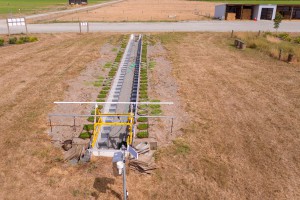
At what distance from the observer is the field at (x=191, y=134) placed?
8641mm

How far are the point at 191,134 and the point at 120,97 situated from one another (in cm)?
597

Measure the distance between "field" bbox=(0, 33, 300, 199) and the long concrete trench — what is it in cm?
125

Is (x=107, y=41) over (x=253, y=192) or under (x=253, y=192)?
over

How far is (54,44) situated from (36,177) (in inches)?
989

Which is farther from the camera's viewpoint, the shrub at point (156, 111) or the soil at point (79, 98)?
the shrub at point (156, 111)

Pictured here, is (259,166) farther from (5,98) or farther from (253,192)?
(5,98)

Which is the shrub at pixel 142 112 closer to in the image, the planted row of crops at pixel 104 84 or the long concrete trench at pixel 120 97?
the long concrete trench at pixel 120 97

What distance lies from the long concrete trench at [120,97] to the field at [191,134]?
4.09 feet

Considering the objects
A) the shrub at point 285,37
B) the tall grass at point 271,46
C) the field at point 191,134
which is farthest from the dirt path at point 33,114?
the shrub at point 285,37

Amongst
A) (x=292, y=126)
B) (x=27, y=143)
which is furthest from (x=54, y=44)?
(x=292, y=126)

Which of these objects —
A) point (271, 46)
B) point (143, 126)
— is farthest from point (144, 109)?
point (271, 46)

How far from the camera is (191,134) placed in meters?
11.6

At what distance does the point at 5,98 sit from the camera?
50.7 feet

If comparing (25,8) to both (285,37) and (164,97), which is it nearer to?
(285,37)
